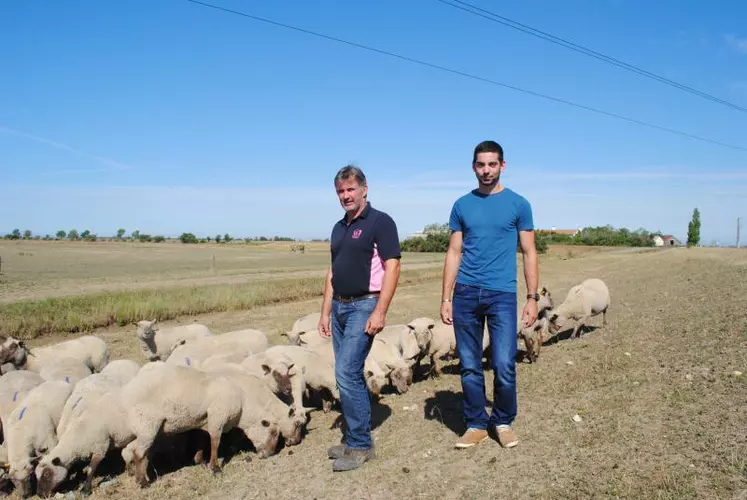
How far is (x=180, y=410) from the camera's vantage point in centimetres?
655

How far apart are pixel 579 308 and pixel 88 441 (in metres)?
11.1

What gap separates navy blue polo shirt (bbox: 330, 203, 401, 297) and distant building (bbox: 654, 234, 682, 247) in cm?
12208

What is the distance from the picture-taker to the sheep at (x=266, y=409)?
7121 millimetres

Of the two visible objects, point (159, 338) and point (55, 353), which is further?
point (159, 338)

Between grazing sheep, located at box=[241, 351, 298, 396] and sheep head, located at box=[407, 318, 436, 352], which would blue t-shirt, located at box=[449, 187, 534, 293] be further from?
sheep head, located at box=[407, 318, 436, 352]

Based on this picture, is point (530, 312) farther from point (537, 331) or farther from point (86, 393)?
point (537, 331)

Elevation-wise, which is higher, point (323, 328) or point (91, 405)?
point (323, 328)

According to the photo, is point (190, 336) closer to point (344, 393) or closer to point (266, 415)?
point (266, 415)

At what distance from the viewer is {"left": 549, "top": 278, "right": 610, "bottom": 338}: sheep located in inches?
523

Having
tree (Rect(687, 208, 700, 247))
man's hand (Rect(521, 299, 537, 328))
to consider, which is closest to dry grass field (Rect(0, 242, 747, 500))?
man's hand (Rect(521, 299, 537, 328))

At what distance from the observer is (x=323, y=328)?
6.82 m

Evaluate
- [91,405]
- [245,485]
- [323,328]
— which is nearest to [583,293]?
[323,328]

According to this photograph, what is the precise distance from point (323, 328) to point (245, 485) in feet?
6.42

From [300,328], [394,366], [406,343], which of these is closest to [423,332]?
[406,343]
